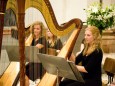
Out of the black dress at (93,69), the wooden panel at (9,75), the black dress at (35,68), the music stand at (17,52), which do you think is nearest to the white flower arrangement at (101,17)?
the black dress at (35,68)

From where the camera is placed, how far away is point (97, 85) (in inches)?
141

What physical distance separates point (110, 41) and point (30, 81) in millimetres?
3137

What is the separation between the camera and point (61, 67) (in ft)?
9.13

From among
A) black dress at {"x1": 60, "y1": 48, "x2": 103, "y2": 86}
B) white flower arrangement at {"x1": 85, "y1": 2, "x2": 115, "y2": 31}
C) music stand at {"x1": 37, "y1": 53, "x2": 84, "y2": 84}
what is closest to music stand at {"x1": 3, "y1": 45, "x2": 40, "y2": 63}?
music stand at {"x1": 37, "y1": 53, "x2": 84, "y2": 84}

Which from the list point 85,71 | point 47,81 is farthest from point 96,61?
point 47,81

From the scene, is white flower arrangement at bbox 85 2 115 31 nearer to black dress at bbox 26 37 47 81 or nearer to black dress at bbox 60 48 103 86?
black dress at bbox 26 37 47 81

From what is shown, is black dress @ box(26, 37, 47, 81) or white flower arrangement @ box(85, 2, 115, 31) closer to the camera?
black dress @ box(26, 37, 47, 81)

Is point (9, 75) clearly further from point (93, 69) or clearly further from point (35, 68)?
point (93, 69)

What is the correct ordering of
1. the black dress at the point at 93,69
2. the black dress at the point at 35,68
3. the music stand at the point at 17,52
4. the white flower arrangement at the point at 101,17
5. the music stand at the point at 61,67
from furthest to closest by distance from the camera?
the white flower arrangement at the point at 101,17 → the black dress at the point at 35,68 → the black dress at the point at 93,69 → the music stand at the point at 17,52 → the music stand at the point at 61,67

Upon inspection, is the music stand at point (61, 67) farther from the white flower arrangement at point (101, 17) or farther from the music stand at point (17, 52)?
the white flower arrangement at point (101, 17)

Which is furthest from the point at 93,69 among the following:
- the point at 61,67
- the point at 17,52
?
the point at 17,52

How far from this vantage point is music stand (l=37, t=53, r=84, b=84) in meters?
Answer: 2.67

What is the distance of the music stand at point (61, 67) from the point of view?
105 inches

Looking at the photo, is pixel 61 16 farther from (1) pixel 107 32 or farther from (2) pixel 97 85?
(2) pixel 97 85
